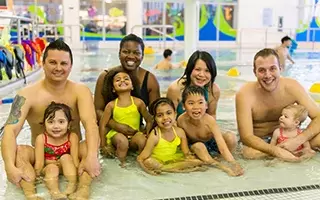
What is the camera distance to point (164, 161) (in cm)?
318

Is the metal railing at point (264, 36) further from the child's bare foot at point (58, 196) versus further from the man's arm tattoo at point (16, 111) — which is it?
the child's bare foot at point (58, 196)

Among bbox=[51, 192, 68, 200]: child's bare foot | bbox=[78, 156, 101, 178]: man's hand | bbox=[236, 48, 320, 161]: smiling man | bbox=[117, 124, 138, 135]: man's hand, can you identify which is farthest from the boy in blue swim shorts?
bbox=[51, 192, 68, 200]: child's bare foot

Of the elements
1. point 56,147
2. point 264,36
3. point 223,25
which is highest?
point 223,25

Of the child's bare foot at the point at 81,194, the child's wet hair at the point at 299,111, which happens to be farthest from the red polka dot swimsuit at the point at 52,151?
the child's wet hair at the point at 299,111

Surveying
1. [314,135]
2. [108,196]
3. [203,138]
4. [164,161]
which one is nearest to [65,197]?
[108,196]

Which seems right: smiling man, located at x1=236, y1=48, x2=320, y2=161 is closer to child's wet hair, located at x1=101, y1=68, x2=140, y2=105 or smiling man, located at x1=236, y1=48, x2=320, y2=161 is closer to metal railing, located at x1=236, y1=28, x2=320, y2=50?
child's wet hair, located at x1=101, y1=68, x2=140, y2=105

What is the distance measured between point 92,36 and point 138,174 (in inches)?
795

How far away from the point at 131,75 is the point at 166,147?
31.1 inches

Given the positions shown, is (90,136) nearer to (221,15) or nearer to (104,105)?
(104,105)

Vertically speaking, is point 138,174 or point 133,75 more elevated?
point 133,75

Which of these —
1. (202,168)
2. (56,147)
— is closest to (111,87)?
(56,147)

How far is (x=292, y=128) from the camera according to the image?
3395mm

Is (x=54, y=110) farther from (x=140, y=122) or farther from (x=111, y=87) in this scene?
(x=140, y=122)

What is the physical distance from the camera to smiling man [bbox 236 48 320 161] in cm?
331
